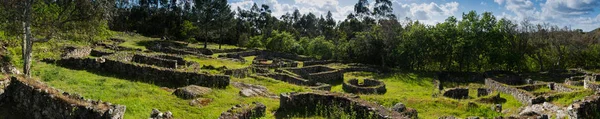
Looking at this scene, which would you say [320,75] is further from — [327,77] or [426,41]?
[426,41]

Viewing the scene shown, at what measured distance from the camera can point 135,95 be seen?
53.5 feet

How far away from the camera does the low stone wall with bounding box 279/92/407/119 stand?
45.5ft

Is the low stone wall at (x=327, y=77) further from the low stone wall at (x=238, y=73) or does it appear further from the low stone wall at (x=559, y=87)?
the low stone wall at (x=559, y=87)

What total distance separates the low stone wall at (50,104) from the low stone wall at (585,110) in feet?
50.9

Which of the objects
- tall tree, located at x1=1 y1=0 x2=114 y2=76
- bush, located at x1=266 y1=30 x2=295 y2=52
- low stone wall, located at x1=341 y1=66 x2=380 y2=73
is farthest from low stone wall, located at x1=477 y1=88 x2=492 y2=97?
bush, located at x1=266 y1=30 x2=295 y2=52

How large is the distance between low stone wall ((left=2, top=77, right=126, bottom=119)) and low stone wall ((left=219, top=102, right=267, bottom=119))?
3259 mm

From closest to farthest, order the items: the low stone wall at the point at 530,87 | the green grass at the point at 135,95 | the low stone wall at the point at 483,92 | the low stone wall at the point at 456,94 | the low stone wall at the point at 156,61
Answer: the green grass at the point at 135,95 < the low stone wall at the point at 156,61 < the low stone wall at the point at 456,94 < the low stone wall at the point at 530,87 < the low stone wall at the point at 483,92

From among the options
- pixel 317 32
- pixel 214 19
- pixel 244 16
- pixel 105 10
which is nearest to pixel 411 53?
pixel 214 19

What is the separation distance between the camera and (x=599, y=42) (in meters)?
80.2

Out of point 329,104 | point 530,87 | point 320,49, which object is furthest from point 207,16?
point 329,104

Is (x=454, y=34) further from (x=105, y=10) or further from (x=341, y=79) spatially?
(x=105, y=10)

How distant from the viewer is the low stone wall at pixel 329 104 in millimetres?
13883

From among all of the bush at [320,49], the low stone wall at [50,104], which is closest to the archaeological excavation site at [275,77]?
the low stone wall at [50,104]

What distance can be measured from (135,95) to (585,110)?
58.5ft
